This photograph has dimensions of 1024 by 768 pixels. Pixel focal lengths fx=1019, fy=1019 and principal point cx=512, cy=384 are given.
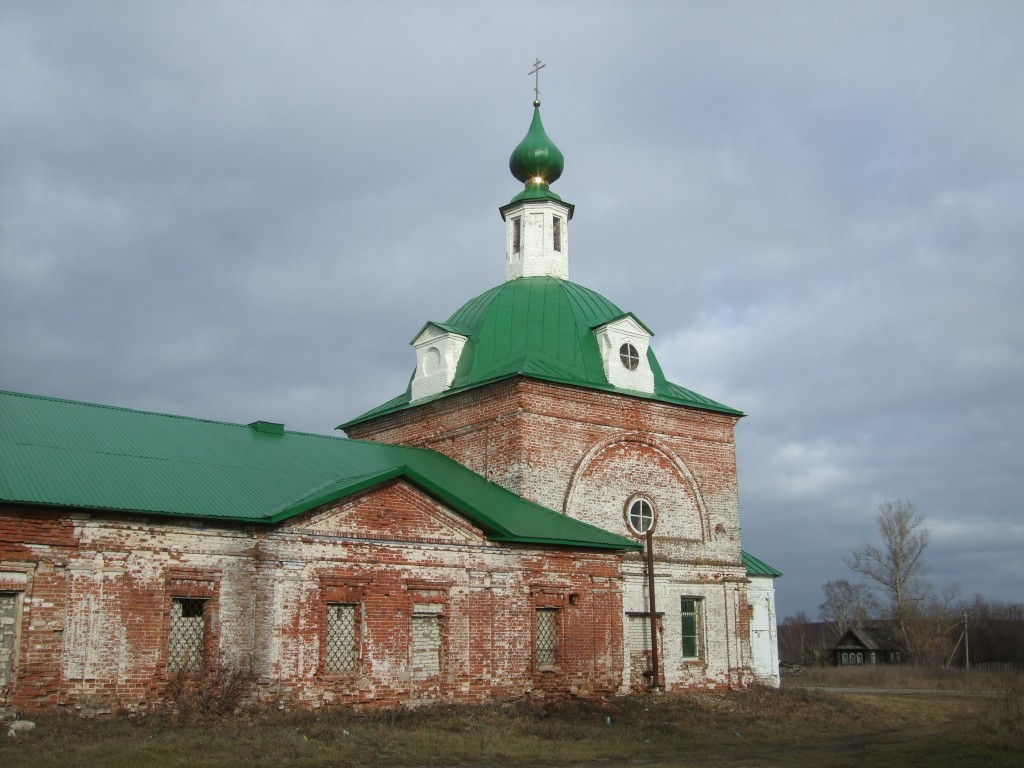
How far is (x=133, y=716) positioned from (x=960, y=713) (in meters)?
17.2

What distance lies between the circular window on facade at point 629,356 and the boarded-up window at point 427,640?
305 inches

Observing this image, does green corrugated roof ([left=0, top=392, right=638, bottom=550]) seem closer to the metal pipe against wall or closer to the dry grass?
the metal pipe against wall

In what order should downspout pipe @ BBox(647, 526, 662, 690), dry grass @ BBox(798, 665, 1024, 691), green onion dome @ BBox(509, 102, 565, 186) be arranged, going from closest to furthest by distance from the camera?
downspout pipe @ BBox(647, 526, 662, 690)
green onion dome @ BBox(509, 102, 565, 186)
dry grass @ BBox(798, 665, 1024, 691)

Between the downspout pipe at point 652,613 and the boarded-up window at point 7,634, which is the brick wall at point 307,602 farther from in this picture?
the downspout pipe at point 652,613

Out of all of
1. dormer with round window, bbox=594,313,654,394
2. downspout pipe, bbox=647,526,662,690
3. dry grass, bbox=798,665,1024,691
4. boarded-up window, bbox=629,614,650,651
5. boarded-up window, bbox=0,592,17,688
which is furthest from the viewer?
dry grass, bbox=798,665,1024,691

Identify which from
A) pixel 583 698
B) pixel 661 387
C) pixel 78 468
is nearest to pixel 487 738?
pixel 583 698

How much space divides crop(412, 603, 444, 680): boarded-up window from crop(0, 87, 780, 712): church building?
0.03 m

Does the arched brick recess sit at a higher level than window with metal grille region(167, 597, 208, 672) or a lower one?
higher

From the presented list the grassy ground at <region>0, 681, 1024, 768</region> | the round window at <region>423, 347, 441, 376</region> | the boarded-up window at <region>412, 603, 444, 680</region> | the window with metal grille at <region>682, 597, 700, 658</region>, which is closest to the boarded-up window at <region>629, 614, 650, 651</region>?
the grassy ground at <region>0, 681, 1024, 768</region>

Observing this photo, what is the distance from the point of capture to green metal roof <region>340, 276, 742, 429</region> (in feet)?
69.1

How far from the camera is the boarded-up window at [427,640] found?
1606 centimetres

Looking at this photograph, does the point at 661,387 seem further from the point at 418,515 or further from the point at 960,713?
the point at 960,713

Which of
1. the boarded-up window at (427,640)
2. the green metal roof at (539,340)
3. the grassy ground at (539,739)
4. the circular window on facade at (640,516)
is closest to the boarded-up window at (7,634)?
the grassy ground at (539,739)

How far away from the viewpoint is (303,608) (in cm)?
1491
